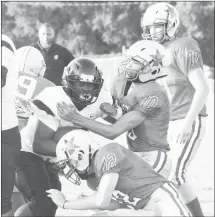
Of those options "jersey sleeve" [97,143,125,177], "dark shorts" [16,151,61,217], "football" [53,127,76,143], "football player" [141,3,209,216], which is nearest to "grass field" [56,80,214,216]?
"dark shorts" [16,151,61,217]

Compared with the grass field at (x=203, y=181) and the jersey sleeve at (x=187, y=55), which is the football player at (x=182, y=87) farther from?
the grass field at (x=203, y=181)

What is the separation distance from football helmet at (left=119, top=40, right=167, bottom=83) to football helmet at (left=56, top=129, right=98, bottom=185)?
0.69 feet

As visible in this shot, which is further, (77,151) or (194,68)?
(194,68)

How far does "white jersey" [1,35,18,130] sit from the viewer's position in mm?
1985

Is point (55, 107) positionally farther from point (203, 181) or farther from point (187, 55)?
point (203, 181)

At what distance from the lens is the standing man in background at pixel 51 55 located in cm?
224

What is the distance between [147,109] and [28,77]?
0.37 m

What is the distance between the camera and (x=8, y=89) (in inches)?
78.3

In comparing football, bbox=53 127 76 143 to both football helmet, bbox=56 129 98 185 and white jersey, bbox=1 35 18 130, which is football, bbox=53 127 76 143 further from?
white jersey, bbox=1 35 18 130

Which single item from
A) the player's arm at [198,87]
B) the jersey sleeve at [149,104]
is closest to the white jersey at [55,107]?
the jersey sleeve at [149,104]

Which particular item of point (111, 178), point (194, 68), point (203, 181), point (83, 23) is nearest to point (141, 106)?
point (111, 178)

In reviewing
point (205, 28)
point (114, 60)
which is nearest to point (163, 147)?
point (114, 60)

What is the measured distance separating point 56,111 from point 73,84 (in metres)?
0.09

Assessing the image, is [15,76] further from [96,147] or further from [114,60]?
[114,60]
